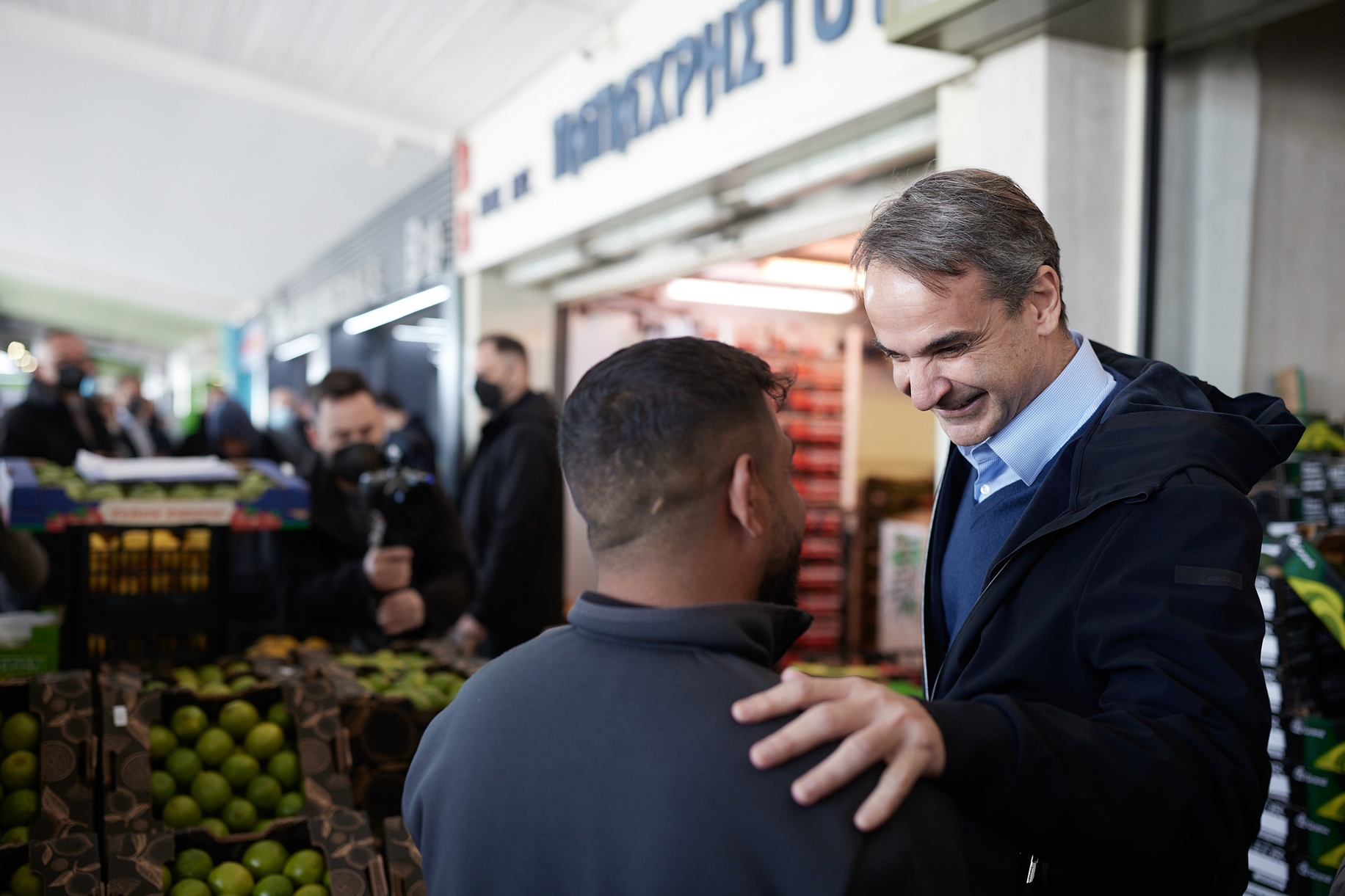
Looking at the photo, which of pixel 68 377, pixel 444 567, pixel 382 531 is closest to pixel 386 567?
pixel 382 531

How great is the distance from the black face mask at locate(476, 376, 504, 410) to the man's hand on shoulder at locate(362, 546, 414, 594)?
1426 millimetres

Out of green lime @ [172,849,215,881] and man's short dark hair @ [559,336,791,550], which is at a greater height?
man's short dark hair @ [559,336,791,550]

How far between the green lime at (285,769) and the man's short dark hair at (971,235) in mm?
1673

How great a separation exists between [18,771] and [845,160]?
321 cm

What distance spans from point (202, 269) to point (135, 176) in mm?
4856

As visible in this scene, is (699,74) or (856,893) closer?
(856,893)

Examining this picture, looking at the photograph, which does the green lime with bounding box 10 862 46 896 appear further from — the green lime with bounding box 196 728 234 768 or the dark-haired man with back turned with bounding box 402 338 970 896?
the dark-haired man with back turned with bounding box 402 338 970 896

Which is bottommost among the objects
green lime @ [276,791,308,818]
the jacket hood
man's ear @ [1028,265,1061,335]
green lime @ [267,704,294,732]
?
green lime @ [276,791,308,818]

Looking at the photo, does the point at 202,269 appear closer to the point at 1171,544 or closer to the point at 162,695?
the point at 162,695

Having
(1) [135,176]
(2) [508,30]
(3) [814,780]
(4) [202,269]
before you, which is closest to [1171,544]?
(3) [814,780]

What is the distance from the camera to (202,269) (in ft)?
47.9

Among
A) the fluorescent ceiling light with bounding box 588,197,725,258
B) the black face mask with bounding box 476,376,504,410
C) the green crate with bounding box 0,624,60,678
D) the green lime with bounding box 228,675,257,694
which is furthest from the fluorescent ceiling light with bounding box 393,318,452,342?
the green lime with bounding box 228,675,257,694

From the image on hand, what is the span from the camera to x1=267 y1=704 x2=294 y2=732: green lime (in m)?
2.23

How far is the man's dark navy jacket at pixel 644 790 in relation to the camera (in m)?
0.86
